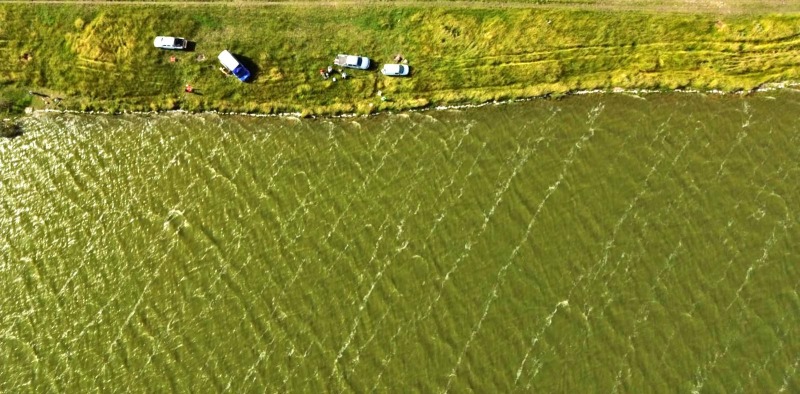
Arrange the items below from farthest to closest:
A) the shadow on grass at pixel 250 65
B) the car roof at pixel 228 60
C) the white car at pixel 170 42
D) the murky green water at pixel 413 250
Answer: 1. the shadow on grass at pixel 250 65
2. the white car at pixel 170 42
3. the car roof at pixel 228 60
4. the murky green water at pixel 413 250

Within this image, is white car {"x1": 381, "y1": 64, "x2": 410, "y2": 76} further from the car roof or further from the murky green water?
the car roof

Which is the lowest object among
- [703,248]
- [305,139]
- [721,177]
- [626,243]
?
[305,139]

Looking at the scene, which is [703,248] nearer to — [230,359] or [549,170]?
[549,170]

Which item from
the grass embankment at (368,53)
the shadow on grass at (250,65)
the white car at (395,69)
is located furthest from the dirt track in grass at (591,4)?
the white car at (395,69)

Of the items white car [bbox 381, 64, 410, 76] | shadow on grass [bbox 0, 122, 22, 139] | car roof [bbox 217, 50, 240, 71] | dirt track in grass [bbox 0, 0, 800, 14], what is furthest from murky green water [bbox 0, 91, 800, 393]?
dirt track in grass [bbox 0, 0, 800, 14]

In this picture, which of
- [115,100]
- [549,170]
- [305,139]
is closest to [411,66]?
[305,139]

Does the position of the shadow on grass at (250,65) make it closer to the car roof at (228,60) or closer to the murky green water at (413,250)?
the car roof at (228,60)

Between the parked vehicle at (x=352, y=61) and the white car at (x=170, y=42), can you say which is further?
the white car at (x=170, y=42)

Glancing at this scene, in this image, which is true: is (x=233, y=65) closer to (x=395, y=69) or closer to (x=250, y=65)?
(x=250, y=65)
